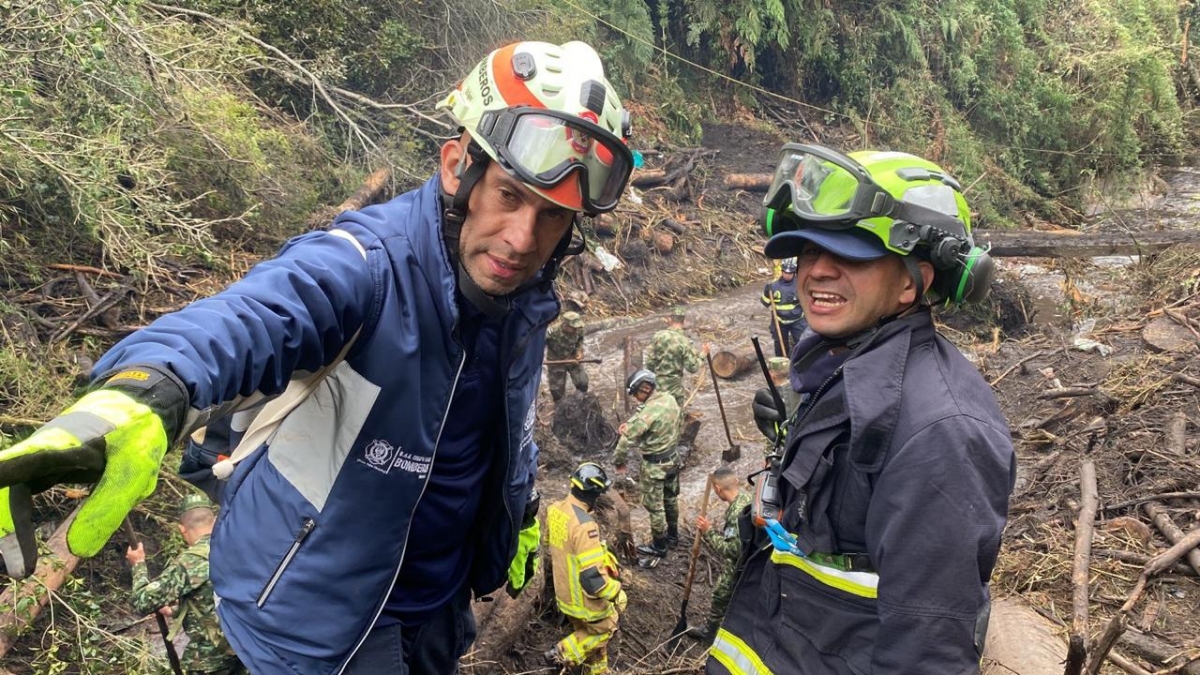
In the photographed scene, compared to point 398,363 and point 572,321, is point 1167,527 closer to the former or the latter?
point 398,363

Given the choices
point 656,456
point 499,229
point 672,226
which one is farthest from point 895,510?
point 672,226

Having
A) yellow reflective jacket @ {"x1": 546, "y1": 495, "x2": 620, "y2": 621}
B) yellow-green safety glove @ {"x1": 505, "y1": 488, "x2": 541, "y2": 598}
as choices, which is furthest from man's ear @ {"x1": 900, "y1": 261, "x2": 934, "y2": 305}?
yellow reflective jacket @ {"x1": 546, "y1": 495, "x2": 620, "y2": 621}

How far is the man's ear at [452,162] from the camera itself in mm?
2188

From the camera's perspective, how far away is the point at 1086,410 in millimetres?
7660

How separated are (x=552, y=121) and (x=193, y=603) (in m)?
3.70

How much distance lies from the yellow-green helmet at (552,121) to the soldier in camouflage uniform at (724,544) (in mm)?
3501

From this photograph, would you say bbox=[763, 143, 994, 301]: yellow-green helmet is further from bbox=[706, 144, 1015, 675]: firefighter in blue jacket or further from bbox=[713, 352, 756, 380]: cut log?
bbox=[713, 352, 756, 380]: cut log

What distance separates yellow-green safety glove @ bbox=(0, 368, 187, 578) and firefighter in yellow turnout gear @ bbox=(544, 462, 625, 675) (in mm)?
3997

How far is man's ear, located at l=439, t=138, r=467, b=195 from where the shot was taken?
219 centimetres

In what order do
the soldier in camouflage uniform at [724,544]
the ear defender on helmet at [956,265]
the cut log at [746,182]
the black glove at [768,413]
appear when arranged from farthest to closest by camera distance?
the cut log at [746,182]
the soldier in camouflage uniform at [724,544]
the black glove at [768,413]
the ear defender on helmet at [956,265]

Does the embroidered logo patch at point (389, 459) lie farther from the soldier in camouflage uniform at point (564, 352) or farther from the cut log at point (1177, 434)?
the soldier in camouflage uniform at point (564, 352)

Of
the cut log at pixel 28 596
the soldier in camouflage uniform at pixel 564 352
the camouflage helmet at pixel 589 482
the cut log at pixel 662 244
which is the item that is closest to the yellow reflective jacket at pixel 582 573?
the camouflage helmet at pixel 589 482

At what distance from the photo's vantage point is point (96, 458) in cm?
123

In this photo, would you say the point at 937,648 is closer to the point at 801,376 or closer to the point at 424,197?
the point at 801,376
